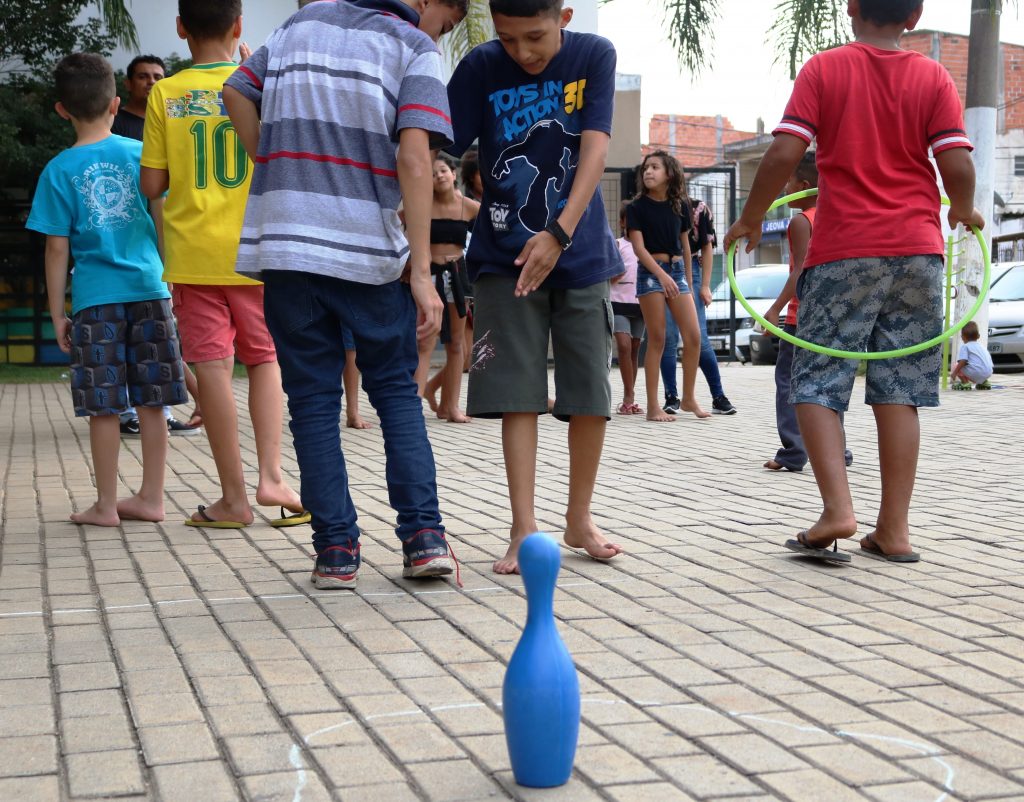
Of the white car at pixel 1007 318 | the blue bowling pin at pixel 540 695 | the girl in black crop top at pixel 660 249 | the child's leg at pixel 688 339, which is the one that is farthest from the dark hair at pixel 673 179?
the white car at pixel 1007 318

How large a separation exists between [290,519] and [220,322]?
87 cm

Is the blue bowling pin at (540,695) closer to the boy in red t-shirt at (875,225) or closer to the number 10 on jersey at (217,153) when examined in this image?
the boy in red t-shirt at (875,225)

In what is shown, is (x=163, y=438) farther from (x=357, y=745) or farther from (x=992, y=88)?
(x=992, y=88)

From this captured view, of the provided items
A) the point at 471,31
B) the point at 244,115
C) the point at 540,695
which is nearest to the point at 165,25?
the point at 471,31

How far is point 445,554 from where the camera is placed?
415 cm

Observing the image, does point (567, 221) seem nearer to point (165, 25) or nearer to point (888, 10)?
point (888, 10)

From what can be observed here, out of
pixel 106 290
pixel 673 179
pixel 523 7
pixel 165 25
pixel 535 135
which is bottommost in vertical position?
pixel 106 290

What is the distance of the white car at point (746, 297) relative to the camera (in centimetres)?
1925

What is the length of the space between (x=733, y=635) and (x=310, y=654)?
1.17 metres

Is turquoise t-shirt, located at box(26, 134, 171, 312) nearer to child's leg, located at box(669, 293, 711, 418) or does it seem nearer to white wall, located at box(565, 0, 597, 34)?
child's leg, located at box(669, 293, 711, 418)

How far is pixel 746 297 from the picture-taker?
63.4 feet

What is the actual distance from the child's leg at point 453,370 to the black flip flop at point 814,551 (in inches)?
203

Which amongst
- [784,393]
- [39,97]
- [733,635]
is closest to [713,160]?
[39,97]

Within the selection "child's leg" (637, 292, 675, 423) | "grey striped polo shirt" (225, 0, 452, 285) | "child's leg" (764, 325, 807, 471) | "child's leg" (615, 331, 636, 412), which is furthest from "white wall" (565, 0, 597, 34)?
"grey striped polo shirt" (225, 0, 452, 285)
